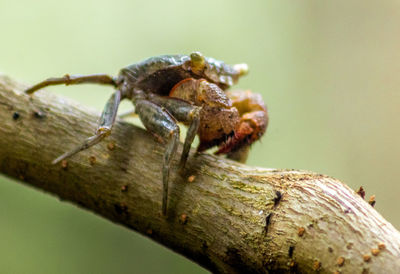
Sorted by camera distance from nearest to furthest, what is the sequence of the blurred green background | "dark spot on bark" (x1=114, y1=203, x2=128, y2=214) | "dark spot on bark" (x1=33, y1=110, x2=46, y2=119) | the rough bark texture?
the rough bark texture → "dark spot on bark" (x1=114, y1=203, x2=128, y2=214) → "dark spot on bark" (x1=33, y1=110, x2=46, y2=119) → the blurred green background

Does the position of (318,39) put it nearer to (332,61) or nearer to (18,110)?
(332,61)

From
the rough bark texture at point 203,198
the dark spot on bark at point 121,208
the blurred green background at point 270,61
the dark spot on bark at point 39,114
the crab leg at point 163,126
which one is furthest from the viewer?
the blurred green background at point 270,61

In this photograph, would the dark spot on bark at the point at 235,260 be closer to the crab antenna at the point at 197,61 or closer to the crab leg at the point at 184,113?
the crab leg at the point at 184,113

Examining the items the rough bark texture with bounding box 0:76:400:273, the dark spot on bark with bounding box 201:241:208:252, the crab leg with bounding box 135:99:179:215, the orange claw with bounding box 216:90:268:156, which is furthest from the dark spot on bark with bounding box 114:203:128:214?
the orange claw with bounding box 216:90:268:156

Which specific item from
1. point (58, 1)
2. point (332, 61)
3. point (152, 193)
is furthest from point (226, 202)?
point (58, 1)

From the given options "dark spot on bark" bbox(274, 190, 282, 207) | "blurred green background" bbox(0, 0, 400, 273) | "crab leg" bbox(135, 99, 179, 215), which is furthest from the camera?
"blurred green background" bbox(0, 0, 400, 273)

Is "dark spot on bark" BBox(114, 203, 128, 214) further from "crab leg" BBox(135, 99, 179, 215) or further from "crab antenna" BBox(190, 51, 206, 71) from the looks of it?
"crab antenna" BBox(190, 51, 206, 71)

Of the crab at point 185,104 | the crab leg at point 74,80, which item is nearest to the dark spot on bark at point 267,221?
the crab at point 185,104

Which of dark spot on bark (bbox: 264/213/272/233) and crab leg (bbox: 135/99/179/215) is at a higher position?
crab leg (bbox: 135/99/179/215)
